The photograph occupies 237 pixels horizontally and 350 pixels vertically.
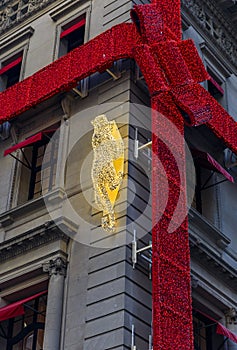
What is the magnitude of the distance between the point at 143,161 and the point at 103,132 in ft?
5.21

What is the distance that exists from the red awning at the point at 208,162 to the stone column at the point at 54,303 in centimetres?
654

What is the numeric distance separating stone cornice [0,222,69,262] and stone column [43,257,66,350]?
0.77 m

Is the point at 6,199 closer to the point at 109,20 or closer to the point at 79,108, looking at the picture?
the point at 79,108

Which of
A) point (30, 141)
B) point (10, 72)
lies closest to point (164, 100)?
point (30, 141)

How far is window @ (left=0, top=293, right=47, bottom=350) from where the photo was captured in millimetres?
23484

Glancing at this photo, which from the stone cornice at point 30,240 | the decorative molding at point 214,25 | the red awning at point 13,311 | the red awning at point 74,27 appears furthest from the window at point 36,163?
the decorative molding at point 214,25

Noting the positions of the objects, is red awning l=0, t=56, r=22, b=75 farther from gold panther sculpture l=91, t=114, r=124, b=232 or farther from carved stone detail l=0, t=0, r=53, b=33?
gold panther sculpture l=91, t=114, r=124, b=232

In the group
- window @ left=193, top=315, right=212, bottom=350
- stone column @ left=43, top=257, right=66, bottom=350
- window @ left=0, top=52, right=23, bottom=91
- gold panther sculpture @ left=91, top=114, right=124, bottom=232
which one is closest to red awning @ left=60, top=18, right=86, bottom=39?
window @ left=0, top=52, right=23, bottom=91

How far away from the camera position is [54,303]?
72.7 ft

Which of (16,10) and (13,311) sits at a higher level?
(16,10)

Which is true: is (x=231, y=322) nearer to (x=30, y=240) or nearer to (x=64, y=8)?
(x=30, y=240)

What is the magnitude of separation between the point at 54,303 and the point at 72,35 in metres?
12.3

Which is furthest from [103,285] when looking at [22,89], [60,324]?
[22,89]

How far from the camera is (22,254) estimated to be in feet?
79.2
